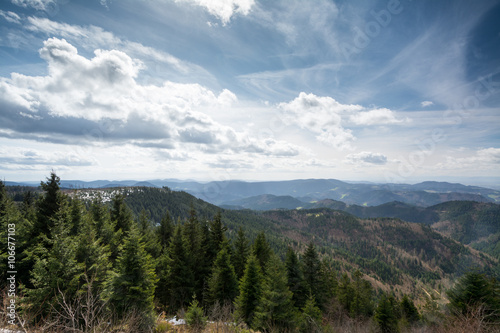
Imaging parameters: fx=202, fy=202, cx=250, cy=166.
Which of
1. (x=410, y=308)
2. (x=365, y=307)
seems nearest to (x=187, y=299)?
(x=365, y=307)

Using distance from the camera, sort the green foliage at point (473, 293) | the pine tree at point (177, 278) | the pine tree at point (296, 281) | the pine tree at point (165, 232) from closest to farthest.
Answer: the green foliage at point (473, 293), the pine tree at point (177, 278), the pine tree at point (296, 281), the pine tree at point (165, 232)

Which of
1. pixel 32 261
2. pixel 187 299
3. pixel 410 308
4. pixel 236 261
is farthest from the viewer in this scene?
pixel 410 308

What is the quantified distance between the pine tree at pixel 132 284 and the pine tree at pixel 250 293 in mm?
9769

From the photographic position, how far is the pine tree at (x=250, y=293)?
68.6 ft

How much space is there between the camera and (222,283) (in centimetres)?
2302

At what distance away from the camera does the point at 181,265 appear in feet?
80.3

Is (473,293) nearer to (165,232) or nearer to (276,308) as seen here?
(276,308)

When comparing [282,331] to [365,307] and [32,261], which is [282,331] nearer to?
[32,261]

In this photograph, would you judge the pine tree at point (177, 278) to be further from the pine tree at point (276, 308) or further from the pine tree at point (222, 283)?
the pine tree at point (276, 308)

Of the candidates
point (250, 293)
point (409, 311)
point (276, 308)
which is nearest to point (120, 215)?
point (250, 293)

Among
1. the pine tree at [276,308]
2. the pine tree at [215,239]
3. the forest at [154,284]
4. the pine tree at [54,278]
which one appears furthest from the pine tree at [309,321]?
the pine tree at [54,278]

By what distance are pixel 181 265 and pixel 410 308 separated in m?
52.8

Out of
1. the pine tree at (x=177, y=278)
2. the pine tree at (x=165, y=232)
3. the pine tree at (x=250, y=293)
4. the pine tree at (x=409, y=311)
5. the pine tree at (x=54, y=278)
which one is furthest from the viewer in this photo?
the pine tree at (x=409, y=311)

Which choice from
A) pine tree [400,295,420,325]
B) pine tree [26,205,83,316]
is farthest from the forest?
pine tree [400,295,420,325]
